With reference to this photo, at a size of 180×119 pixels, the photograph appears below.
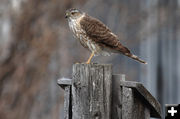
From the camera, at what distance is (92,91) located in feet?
9.11

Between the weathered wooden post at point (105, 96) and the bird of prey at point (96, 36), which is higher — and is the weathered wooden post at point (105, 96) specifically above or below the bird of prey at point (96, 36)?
below

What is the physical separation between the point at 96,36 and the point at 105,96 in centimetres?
76

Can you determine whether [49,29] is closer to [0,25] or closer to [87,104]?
[0,25]

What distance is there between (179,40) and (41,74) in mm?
2610

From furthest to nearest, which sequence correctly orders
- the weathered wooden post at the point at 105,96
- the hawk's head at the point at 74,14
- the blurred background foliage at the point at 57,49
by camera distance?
the blurred background foliage at the point at 57,49 → the hawk's head at the point at 74,14 → the weathered wooden post at the point at 105,96

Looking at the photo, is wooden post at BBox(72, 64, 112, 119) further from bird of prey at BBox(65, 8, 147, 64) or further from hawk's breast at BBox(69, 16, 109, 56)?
hawk's breast at BBox(69, 16, 109, 56)

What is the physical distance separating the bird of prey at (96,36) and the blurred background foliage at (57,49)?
3.57 meters

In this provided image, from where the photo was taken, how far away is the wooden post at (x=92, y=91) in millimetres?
2771

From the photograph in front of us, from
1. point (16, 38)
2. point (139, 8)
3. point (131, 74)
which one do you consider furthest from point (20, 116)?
point (139, 8)

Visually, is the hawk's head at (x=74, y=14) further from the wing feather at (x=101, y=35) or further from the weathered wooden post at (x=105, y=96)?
the weathered wooden post at (x=105, y=96)

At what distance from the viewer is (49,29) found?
24.3 ft

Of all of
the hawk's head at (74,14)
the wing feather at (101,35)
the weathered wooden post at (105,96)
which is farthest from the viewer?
the hawk's head at (74,14)

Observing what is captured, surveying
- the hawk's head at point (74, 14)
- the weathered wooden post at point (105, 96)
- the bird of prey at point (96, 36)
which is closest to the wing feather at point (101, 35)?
the bird of prey at point (96, 36)

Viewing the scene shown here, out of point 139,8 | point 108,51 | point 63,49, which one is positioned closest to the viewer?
point 108,51
